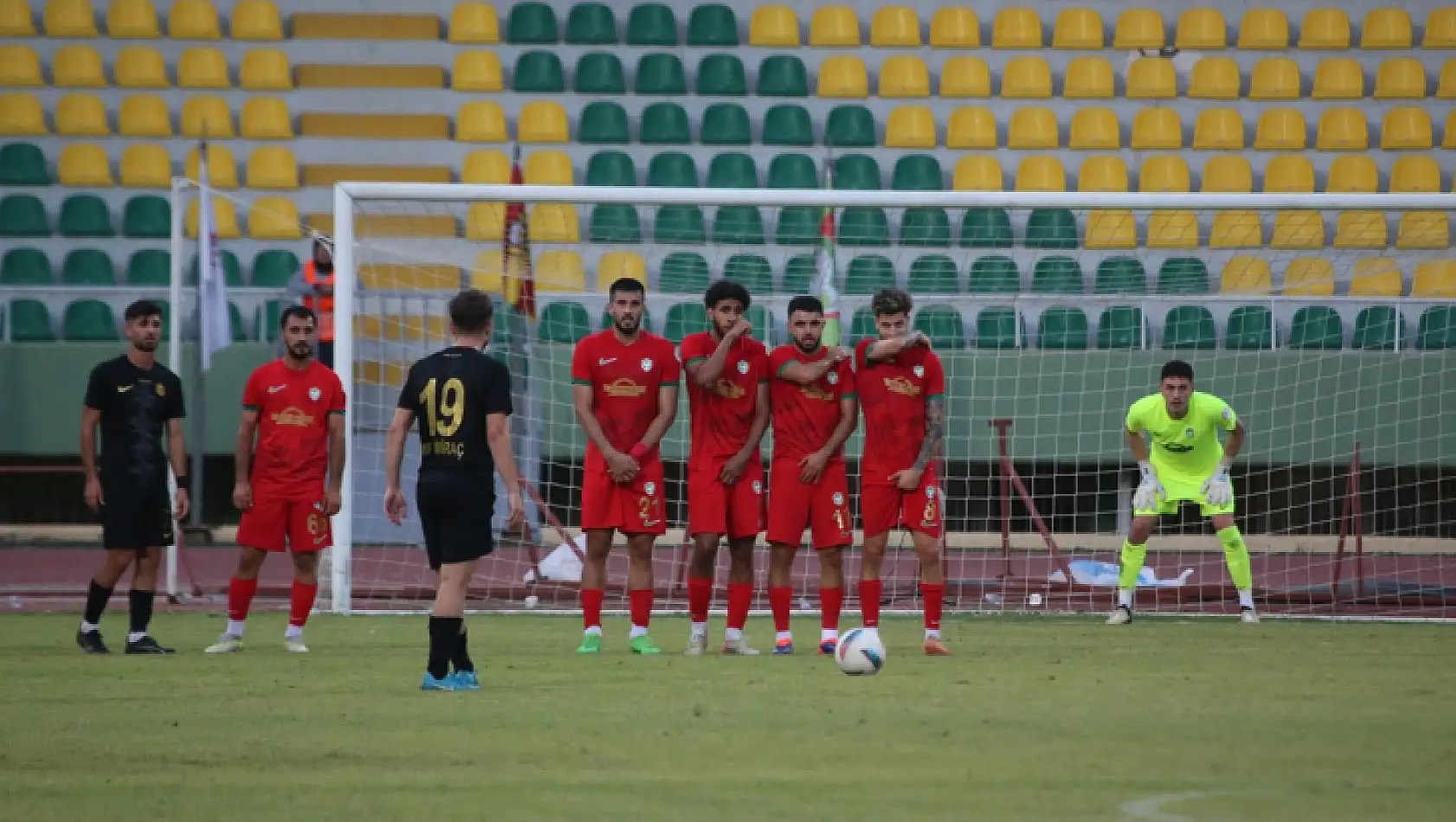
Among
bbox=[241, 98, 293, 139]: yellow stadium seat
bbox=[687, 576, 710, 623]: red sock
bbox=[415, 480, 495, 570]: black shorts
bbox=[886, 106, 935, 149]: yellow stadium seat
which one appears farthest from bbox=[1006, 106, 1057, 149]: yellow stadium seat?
bbox=[415, 480, 495, 570]: black shorts

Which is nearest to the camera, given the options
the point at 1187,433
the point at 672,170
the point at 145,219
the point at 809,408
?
the point at 809,408

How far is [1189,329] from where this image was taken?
16.6 metres

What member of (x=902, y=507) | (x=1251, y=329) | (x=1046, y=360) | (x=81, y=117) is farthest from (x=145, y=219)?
(x=902, y=507)

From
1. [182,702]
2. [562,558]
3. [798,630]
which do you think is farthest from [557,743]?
[562,558]

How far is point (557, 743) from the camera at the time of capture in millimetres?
6402

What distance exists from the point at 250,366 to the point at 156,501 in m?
7.40

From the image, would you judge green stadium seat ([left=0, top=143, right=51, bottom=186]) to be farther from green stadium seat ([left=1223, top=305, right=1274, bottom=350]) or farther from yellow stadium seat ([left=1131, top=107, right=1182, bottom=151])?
green stadium seat ([left=1223, top=305, right=1274, bottom=350])

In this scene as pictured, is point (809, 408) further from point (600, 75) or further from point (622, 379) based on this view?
point (600, 75)

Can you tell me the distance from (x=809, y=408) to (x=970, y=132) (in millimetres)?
11208

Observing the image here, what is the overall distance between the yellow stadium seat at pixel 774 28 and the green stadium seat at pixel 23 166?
7814 mm

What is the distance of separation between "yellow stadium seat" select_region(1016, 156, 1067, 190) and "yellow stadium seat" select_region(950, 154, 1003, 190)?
A: 0.24 meters

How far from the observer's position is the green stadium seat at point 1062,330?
1680 cm

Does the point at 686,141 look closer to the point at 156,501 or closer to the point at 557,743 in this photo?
the point at 156,501

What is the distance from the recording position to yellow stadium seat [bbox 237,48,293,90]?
2166 centimetres
